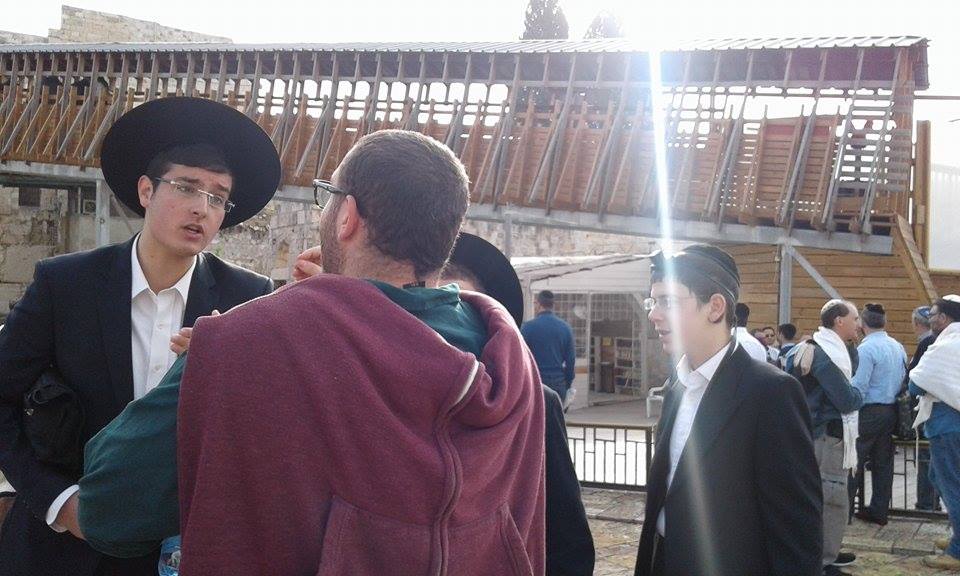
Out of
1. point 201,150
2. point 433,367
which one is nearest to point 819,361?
point 201,150

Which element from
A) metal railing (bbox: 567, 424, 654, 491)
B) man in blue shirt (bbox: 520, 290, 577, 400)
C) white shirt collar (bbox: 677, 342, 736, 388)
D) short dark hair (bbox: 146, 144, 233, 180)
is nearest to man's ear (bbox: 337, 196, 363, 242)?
short dark hair (bbox: 146, 144, 233, 180)

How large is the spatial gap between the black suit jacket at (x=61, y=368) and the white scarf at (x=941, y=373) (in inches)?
257

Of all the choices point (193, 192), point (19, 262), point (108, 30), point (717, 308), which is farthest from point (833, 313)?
point (108, 30)

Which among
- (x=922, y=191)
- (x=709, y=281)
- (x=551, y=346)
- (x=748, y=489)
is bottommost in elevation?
(x=551, y=346)

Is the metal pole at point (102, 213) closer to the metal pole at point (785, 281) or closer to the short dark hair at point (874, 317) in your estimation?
the metal pole at point (785, 281)

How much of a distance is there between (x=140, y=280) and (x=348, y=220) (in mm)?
1206

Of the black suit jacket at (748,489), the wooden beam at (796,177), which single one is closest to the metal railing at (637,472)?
the wooden beam at (796,177)

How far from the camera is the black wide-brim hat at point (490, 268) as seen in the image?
10.4 ft

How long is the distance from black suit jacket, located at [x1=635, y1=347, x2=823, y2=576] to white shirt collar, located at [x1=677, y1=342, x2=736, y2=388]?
0.13 m

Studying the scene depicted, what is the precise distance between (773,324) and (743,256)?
6.28 feet

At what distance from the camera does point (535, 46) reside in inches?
718

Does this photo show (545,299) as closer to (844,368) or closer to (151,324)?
(844,368)

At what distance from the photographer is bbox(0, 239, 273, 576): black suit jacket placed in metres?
2.50

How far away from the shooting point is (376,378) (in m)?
1.58
